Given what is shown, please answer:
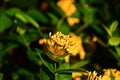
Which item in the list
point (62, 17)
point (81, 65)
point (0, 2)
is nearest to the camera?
point (81, 65)

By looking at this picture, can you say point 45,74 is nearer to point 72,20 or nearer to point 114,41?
point 114,41

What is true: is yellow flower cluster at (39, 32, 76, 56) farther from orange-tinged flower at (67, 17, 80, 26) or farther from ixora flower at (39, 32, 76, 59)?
orange-tinged flower at (67, 17, 80, 26)

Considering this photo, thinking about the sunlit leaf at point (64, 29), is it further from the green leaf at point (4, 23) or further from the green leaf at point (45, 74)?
the green leaf at point (45, 74)

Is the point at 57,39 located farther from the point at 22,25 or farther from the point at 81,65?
the point at 22,25

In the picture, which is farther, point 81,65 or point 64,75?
point 81,65

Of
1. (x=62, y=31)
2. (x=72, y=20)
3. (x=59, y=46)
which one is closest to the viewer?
(x=59, y=46)

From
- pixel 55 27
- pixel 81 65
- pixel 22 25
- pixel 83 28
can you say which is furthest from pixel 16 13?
pixel 81 65

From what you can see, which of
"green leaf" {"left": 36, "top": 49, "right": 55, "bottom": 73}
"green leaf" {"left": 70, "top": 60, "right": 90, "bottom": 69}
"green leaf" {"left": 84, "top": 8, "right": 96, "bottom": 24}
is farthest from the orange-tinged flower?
"green leaf" {"left": 36, "top": 49, "right": 55, "bottom": 73}

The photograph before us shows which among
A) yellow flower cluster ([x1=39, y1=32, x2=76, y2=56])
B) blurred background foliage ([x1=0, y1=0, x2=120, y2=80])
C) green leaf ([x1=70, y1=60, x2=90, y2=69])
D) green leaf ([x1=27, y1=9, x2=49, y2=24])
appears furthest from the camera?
green leaf ([x1=27, y1=9, x2=49, y2=24])

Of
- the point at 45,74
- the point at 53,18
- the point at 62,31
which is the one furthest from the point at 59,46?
the point at 53,18
